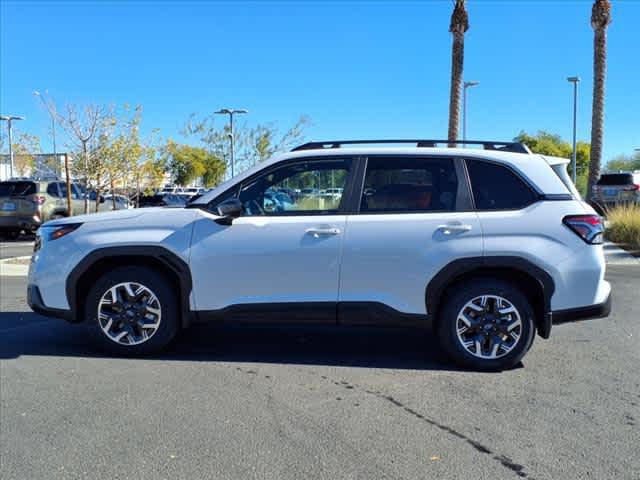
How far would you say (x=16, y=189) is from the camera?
15.4 meters

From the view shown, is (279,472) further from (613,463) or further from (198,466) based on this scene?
(613,463)

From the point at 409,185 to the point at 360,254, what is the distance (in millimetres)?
747

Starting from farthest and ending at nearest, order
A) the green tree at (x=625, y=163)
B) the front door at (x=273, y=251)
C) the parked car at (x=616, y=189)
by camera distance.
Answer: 1. the green tree at (x=625, y=163)
2. the parked car at (x=616, y=189)
3. the front door at (x=273, y=251)

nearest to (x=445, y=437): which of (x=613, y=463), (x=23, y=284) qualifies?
(x=613, y=463)

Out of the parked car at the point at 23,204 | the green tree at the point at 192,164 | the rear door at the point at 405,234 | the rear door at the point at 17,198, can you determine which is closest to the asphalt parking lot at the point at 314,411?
the rear door at the point at 405,234

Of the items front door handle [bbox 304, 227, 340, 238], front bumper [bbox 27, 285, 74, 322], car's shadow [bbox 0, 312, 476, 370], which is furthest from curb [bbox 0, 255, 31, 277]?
front door handle [bbox 304, 227, 340, 238]

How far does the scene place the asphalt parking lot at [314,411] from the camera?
10.1 feet

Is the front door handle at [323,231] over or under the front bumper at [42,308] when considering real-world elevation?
over

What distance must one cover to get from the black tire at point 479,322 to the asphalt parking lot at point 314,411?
0.38ft

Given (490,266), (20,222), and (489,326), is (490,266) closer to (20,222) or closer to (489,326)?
(489,326)

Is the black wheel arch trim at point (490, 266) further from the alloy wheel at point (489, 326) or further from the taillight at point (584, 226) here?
the taillight at point (584, 226)

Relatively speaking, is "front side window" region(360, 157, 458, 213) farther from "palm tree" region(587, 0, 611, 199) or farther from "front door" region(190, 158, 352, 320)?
"palm tree" region(587, 0, 611, 199)

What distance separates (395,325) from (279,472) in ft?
6.23

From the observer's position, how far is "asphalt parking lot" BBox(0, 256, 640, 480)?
3.09 m
